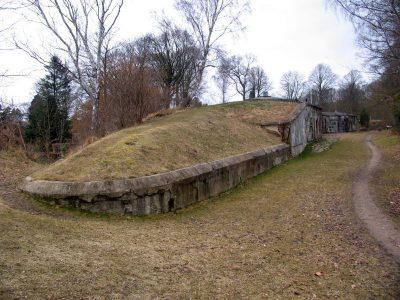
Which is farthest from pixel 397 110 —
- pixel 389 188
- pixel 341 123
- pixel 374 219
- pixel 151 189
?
pixel 341 123

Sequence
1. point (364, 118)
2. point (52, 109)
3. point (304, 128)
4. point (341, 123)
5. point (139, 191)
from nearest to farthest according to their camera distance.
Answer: point (139, 191) < point (304, 128) < point (52, 109) < point (341, 123) < point (364, 118)

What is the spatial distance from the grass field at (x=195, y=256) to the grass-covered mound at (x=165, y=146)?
3.82 ft

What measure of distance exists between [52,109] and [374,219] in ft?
73.3

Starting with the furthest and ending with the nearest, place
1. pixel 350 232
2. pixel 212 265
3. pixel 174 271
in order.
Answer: pixel 350 232
pixel 212 265
pixel 174 271

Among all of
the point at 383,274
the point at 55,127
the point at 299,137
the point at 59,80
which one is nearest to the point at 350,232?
the point at 383,274

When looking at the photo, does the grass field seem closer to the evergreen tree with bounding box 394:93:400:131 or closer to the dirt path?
the dirt path

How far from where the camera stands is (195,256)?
17.9 ft

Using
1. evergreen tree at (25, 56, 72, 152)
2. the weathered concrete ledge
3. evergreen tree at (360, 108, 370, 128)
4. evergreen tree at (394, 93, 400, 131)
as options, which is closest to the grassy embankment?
the weathered concrete ledge

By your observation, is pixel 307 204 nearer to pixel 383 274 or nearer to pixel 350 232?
pixel 350 232

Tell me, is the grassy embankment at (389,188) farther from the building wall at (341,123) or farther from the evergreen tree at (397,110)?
the building wall at (341,123)

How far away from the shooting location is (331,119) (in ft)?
164

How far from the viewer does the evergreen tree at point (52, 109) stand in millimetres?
22967

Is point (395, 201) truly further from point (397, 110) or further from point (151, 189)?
point (397, 110)

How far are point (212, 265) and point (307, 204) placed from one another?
470cm
